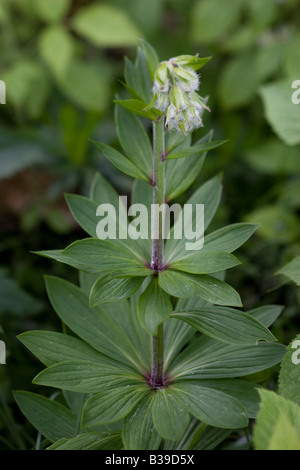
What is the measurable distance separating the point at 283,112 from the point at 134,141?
719 mm

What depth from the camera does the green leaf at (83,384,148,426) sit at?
3.03 feet

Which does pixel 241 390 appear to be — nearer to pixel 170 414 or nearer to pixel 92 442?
pixel 170 414

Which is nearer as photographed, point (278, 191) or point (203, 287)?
point (203, 287)

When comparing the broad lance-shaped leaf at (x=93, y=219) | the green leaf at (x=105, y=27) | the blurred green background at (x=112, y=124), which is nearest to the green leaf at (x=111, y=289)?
the broad lance-shaped leaf at (x=93, y=219)

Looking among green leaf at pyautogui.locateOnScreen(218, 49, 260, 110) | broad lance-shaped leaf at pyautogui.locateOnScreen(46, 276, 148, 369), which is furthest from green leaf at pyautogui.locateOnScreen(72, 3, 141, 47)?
broad lance-shaped leaf at pyautogui.locateOnScreen(46, 276, 148, 369)

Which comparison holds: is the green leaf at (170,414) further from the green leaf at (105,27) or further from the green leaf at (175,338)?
the green leaf at (105,27)

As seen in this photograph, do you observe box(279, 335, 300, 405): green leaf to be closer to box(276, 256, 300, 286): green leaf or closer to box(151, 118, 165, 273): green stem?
box(276, 256, 300, 286): green leaf

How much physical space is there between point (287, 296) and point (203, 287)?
836mm

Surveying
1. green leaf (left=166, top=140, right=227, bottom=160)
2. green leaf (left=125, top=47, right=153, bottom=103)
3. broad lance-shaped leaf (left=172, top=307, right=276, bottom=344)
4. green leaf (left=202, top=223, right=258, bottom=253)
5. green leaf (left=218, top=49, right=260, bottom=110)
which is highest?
green leaf (left=218, top=49, right=260, bottom=110)

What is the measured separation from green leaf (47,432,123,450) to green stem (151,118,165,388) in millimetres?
131
